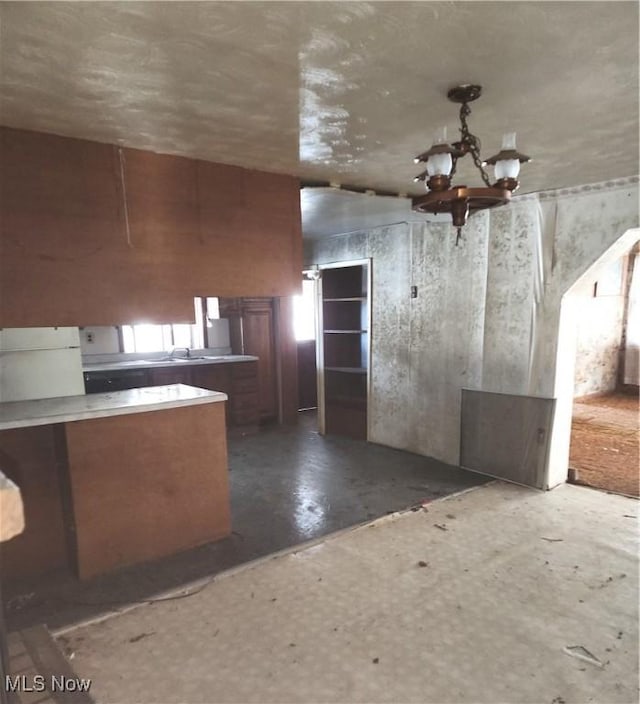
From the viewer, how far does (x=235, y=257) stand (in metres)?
2.82

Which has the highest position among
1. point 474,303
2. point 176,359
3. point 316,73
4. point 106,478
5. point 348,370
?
point 316,73

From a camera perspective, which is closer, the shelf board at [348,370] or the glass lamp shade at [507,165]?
the glass lamp shade at [507,165]

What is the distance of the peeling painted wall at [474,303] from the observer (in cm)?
348

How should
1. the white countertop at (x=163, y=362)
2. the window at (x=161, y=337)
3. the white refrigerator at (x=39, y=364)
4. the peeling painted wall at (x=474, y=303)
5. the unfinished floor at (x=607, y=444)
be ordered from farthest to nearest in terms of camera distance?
the window at (x=161, y=337)
the white countertop at (x=163, y=362)
the unfinished floor at (x=607, y=444)
the peeling painted wall at (x=474, y=303)
the white refrigerator at (x=39, y=364)

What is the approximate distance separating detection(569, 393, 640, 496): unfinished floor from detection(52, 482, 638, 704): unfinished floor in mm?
859

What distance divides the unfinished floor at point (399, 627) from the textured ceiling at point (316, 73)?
237cm

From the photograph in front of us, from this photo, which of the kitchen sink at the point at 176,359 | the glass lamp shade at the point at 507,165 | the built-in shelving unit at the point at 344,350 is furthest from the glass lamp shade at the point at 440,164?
the kitchen sink at the point at 176,359

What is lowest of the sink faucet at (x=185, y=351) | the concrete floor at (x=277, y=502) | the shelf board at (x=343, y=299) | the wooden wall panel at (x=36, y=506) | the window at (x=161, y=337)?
the concrete floor at (x=277, y=502)

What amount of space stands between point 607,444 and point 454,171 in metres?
4.27

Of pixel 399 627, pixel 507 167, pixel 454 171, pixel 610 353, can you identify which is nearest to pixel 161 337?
pixel 399 627

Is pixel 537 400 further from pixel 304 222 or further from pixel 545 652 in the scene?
pixel 304 222

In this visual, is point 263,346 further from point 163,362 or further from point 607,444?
point 607,444

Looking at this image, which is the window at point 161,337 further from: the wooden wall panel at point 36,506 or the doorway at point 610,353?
the doorway at point 610,353

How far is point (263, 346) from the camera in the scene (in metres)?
6.08
